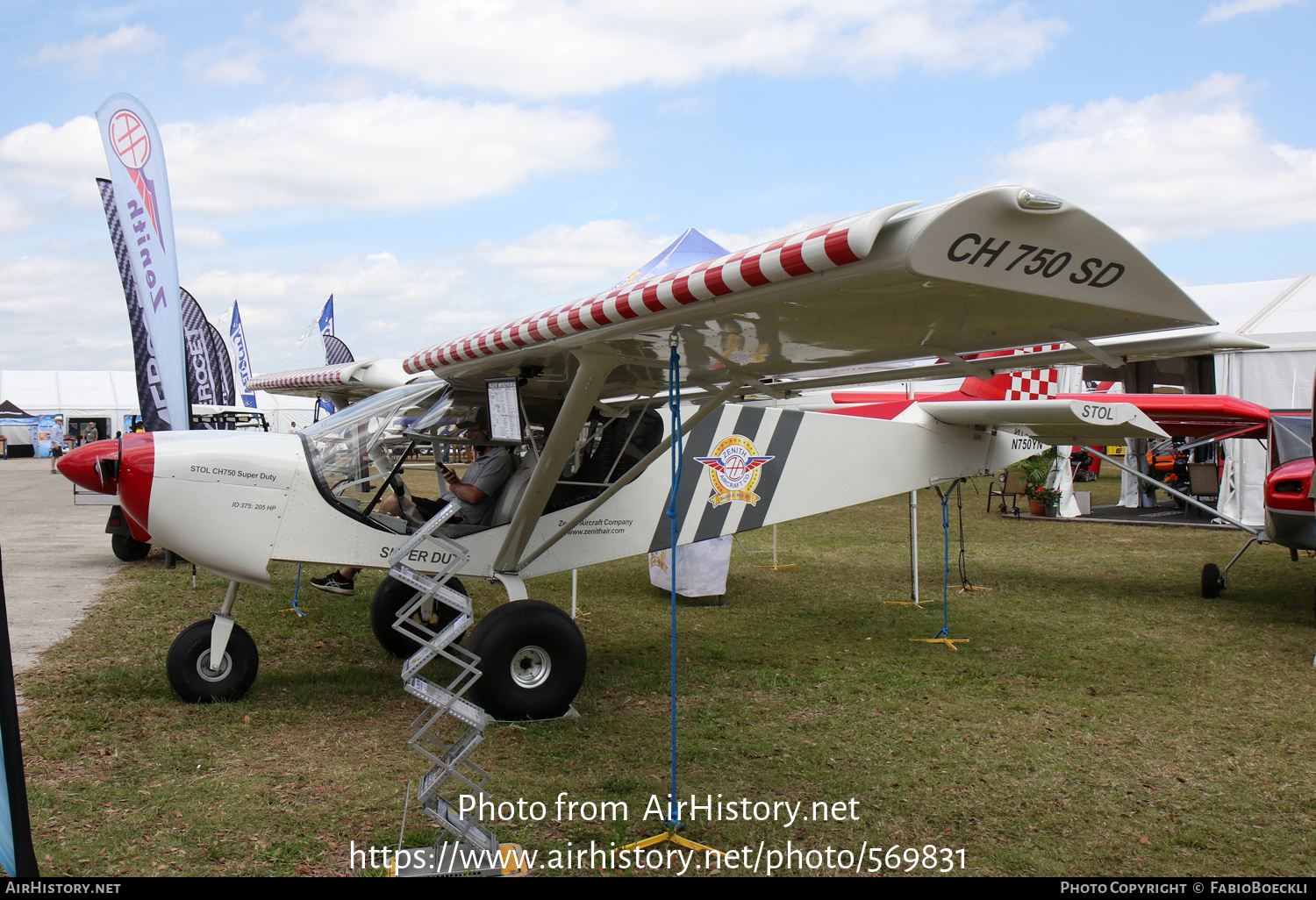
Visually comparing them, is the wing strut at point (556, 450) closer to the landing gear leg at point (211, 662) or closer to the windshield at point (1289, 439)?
the landing gear leg at point (211, 662)

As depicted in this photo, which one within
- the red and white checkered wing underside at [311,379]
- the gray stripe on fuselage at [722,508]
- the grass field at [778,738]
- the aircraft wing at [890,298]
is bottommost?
the grass field at [778,738]

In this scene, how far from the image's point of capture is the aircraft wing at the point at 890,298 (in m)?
2.37

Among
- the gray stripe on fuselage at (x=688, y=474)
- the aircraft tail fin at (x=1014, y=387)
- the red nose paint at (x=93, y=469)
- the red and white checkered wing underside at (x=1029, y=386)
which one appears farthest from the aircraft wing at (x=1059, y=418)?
the red nose paint at (x=93, y=469)

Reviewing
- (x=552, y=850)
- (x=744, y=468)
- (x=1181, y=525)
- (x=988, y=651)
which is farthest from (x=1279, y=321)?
(x=552, y=850)

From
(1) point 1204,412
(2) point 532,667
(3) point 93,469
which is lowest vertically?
(2) point 532,667

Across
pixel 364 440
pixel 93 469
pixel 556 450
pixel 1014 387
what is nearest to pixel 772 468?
pixel 556 450

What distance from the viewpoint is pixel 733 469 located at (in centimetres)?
637

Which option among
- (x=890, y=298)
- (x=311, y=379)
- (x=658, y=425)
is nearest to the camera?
(x=890, y=298)

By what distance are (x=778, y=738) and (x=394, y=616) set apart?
3.13m

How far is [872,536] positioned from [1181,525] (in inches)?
224

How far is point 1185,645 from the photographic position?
6895 millimetres

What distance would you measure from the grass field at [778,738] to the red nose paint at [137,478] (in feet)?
3.87

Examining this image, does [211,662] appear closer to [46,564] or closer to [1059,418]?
[1059,418]

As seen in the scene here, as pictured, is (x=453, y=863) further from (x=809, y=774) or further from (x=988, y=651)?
(x=988, y=651)
